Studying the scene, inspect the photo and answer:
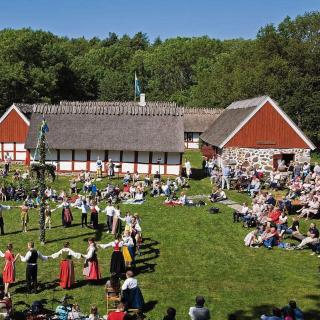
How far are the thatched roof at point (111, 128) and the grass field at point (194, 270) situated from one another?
11.5 meters

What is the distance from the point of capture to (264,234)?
21984 mm

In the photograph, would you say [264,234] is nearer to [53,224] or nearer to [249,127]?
[53,224]

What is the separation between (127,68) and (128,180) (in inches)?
3211

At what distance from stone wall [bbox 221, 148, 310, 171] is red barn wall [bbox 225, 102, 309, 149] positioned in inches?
12.4

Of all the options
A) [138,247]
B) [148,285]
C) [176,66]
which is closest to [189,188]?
[138,247]

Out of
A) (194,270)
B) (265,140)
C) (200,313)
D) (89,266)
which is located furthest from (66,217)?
(265,140)

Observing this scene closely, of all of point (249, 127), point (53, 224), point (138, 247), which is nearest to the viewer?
point (138, 247)

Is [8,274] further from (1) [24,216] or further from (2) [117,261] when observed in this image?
(1) [24,216]

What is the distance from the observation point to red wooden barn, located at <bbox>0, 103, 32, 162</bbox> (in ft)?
145

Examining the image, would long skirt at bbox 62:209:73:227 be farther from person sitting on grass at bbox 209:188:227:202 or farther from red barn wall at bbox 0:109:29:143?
red barn wall at bbox 0:109:29:143

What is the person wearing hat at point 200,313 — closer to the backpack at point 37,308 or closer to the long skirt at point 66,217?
the backpack at point 37,308

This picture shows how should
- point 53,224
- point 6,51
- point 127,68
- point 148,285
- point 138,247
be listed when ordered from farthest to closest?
point 127,68 < point 6,51 < point 53,224 < point 138,247 < point 148,285

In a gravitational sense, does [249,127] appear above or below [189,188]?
above

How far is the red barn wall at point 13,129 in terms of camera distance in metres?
44.2
